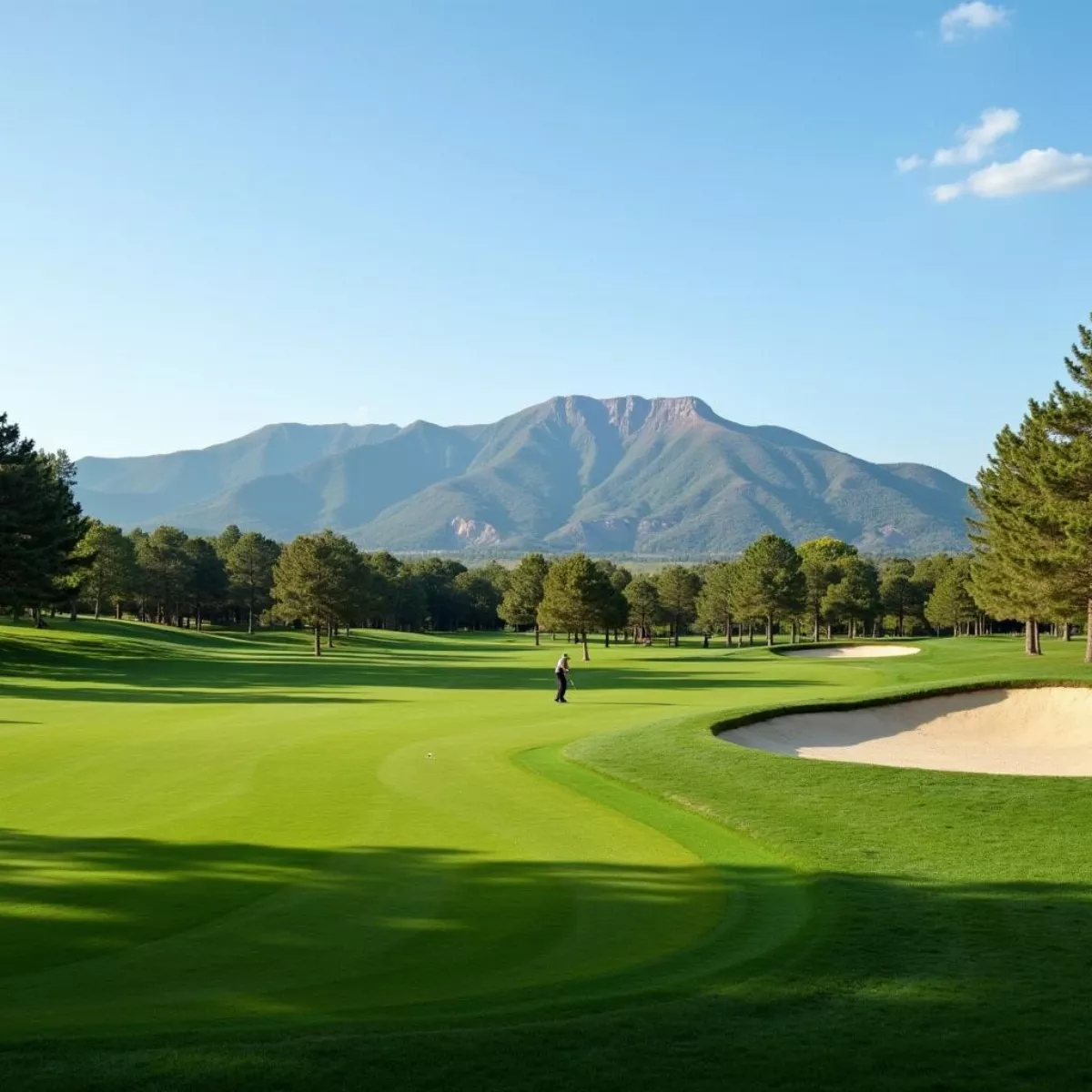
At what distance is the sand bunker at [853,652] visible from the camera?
78625 millimetres

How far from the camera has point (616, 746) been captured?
2234cm

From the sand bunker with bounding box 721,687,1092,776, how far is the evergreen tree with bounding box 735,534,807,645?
68.2 meters

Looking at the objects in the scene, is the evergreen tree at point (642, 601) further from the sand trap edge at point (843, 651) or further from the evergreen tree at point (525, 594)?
the sand trap edge at point (843, 651)

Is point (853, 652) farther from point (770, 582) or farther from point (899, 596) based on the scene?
point (899, 596)

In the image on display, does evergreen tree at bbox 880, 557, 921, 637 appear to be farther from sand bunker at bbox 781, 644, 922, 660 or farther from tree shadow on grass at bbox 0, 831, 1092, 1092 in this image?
tree shadow on grass at bbox 0, 831, 1092, 1092

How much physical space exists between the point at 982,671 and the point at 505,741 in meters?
33.9

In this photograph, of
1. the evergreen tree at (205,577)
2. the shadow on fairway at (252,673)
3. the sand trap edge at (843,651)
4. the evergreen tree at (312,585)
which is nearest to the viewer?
the shadow on fairway at (252,673)

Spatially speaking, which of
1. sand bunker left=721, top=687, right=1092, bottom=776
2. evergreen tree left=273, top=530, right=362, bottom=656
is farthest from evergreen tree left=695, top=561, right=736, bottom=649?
sand bunker left=721, top=687, right=1092, bottom=776

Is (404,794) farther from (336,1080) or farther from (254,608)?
(254,608)

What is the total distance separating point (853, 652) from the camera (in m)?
82.2

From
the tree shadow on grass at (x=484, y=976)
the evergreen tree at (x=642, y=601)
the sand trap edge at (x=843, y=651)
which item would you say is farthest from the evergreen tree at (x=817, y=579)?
the tree shadow on grass at (x=484, y=976)

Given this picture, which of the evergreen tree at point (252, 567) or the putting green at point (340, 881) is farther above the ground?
the evergreen tree at point (252, 567)

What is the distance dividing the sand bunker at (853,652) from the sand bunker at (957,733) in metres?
47.3

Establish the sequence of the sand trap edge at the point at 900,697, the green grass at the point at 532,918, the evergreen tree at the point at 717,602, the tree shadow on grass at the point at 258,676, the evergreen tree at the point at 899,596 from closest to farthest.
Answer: the green grass at the point at 532,918 → the sand trap edge at the point at 900,697 → the tree shadow on grass at the point at 258,676 → the evergreen tree at the point at 717,602 → the evergreen tree at the point at 899,596
